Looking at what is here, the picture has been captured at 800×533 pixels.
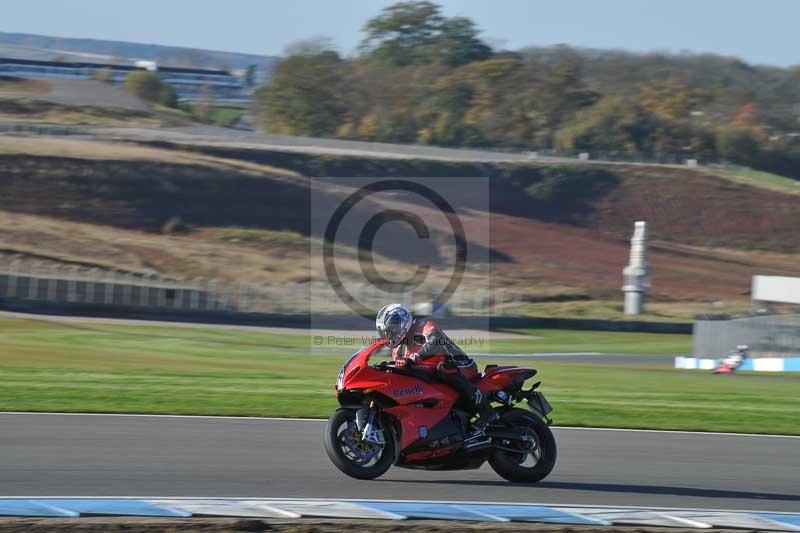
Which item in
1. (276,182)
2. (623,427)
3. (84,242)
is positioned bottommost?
(623,427)

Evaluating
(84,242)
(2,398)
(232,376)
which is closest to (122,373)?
(232,376)

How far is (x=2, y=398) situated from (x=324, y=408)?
4534 millimetres

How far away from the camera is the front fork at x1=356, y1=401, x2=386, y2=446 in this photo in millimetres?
9898

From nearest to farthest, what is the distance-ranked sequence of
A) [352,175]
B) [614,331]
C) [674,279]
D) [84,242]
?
1. [614,331]
2. [84,242]
3. [674,279]
4. [352,175]

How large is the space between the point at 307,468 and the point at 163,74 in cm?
13847

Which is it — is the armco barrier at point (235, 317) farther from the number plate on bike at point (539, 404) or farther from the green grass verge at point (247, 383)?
the number plate on bike at point (539, 404)

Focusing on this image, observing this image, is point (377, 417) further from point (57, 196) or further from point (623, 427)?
point (57, 196)

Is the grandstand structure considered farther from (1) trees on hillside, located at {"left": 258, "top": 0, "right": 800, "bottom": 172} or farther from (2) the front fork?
(2) the front fork

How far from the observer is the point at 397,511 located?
8844 millimetres

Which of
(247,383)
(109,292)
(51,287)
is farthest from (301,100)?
(247,383)

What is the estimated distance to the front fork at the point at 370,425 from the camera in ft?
32.5

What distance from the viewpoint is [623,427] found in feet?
48.7
